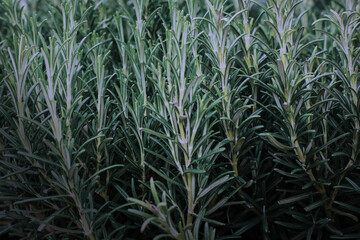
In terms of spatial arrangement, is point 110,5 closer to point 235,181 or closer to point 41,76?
point 41,76

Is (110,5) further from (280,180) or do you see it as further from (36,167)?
(280,180)

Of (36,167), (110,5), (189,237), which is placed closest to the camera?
(189,237)

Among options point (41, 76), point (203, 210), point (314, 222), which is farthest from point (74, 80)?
point (314, 222)

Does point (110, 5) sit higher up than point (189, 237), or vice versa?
point (110, 5)

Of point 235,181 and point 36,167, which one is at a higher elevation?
point 36,167

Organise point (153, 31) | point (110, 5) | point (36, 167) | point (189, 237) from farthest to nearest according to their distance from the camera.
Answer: point (110, 5) → point (153, 31) → point (36, 167) → point (189, 237)

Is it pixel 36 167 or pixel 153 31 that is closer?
pixel 36 167

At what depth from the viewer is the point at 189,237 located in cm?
71

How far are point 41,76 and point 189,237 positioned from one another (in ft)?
1.59

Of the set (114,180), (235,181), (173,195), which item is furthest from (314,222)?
(114,180)

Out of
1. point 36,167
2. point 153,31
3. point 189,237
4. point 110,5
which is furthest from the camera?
point 110,5

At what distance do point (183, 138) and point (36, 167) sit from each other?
361mm

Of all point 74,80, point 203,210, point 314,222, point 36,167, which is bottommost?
point 314,222

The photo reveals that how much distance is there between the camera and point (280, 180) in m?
0.83
